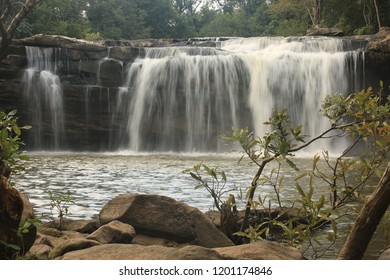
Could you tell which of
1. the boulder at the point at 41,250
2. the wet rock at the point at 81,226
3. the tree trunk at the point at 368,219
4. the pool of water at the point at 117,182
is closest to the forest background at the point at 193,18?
the pool of water at the point at 117,182

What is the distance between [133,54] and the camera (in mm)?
20125

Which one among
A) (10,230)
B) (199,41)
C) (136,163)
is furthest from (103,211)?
(199,41)

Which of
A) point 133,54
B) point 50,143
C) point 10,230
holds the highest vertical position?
point 133,54

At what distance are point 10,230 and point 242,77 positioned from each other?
16.4 meters

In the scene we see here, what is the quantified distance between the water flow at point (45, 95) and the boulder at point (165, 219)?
14112 millimetres

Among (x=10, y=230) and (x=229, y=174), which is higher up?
(x=10, y=230)

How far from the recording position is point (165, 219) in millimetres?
5434

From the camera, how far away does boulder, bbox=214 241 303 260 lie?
11.9 ft

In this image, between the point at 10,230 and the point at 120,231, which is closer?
the point at 10,230

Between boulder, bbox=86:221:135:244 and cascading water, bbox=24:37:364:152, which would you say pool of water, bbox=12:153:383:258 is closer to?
boulder, bbox=86:221:135:244

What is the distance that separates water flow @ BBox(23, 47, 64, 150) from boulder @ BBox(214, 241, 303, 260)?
16.2 m

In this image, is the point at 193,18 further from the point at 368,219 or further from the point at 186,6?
the point at 368,219

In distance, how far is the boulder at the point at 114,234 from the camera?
4767mm

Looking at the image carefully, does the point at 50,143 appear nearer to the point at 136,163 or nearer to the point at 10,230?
the point at 136,163
